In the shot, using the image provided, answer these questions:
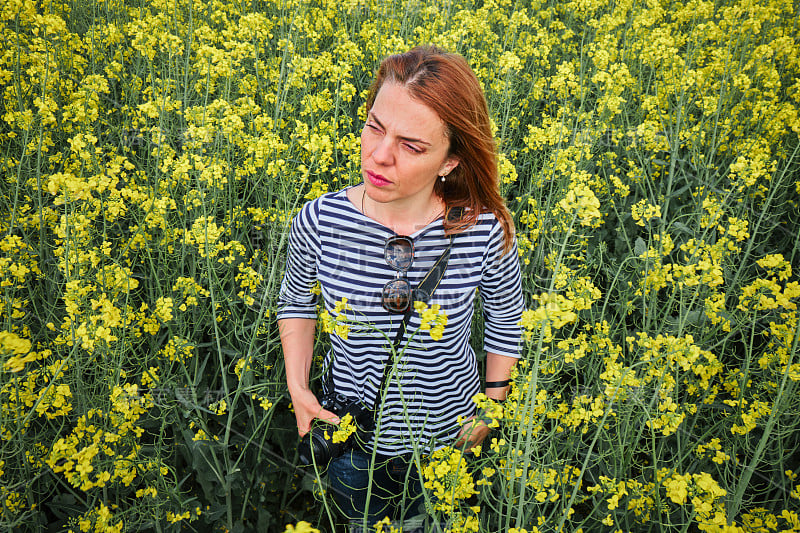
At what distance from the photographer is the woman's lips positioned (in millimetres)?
1496

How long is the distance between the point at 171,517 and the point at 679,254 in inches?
122

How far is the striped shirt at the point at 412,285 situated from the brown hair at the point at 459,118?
0.18ft

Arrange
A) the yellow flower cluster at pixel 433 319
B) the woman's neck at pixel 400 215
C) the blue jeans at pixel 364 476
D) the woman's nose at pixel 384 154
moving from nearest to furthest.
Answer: the yellow flower cluster at pixel 433 319 → the woman's nose at pixel 384 154 → the woman's neck at pixel 400 215 → the blue jeans at pixel 364 476

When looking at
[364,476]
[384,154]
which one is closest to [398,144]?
[384,154]

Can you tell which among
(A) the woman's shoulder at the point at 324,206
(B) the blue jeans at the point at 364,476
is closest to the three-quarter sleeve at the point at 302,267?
(A) the woman's shoulder at the point at 324,206

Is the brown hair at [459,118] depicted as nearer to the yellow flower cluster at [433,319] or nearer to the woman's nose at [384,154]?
the woman's nose at [384,154]

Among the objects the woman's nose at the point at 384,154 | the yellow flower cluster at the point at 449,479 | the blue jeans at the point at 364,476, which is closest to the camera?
the yellow flower cluster at the point at 449,479

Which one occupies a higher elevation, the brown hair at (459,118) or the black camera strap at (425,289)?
the brown hair at (459,118)

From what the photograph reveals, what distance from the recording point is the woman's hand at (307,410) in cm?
178

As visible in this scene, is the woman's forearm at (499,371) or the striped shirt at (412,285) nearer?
the striped shirt at (412,285)

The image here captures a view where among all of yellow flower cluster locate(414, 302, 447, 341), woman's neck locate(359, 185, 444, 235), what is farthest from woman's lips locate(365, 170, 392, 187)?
yellow flower cluster locate(414, 302, 447, 341)

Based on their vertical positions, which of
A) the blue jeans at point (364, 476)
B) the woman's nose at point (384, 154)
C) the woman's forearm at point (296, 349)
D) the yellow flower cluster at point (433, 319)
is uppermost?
the woman's nose at point (384, 154)

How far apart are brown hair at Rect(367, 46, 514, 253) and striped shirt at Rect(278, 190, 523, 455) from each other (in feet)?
0.18

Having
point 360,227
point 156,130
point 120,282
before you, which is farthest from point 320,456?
point 156,130
